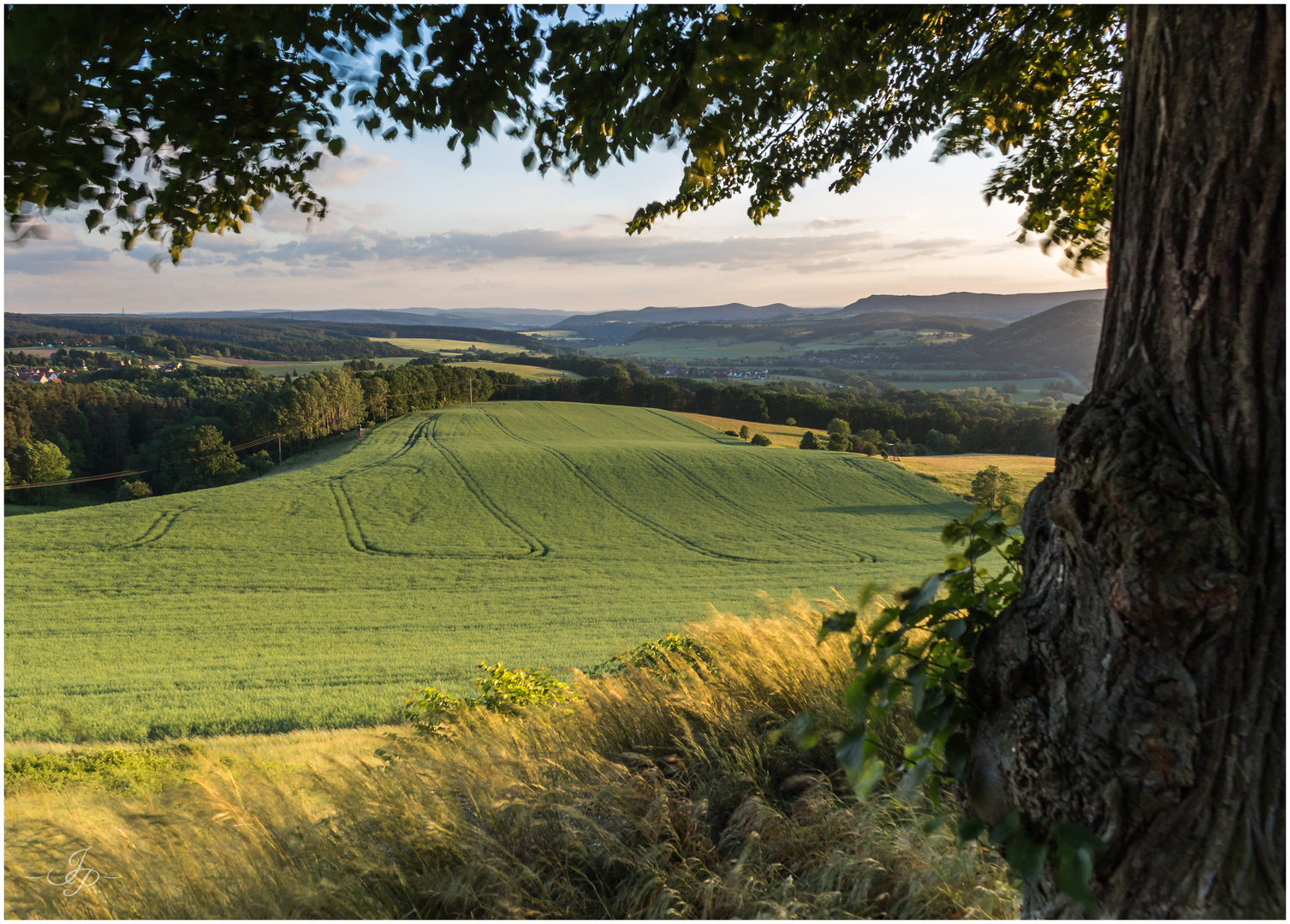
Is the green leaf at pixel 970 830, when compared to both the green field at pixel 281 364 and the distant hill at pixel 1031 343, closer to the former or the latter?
the distant hill at pixel 1031 343

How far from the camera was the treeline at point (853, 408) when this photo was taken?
41.4 m

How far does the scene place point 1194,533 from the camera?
58.4 inches

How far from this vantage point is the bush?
5047 centimetres

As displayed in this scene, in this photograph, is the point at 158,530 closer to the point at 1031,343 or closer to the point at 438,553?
the point at 438,553

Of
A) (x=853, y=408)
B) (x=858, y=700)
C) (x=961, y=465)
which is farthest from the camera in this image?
(x=853, y=408)

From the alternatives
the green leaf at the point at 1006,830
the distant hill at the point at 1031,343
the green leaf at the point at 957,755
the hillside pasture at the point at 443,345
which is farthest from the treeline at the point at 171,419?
the green leaf at the point at 1006,830

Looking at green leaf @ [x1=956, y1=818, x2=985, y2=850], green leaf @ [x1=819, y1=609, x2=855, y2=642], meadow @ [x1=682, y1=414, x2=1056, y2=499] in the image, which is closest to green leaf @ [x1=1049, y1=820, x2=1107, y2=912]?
green leaf @ [x1=956, y1=818, x2=985, y2=850]

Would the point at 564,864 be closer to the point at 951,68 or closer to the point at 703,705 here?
the point at 703,705

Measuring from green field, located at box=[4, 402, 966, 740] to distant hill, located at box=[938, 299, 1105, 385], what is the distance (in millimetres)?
9437

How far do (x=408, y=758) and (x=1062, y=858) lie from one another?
9.67 feet

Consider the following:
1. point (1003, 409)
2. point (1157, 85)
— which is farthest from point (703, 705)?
point (1003, 409)

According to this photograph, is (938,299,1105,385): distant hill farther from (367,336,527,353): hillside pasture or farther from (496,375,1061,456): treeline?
(367,336,527,353): hillside pasture

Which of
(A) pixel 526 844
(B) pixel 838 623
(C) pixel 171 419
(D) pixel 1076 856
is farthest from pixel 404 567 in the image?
(C) pixel 171 419

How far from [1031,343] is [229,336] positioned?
82405 millimetres
